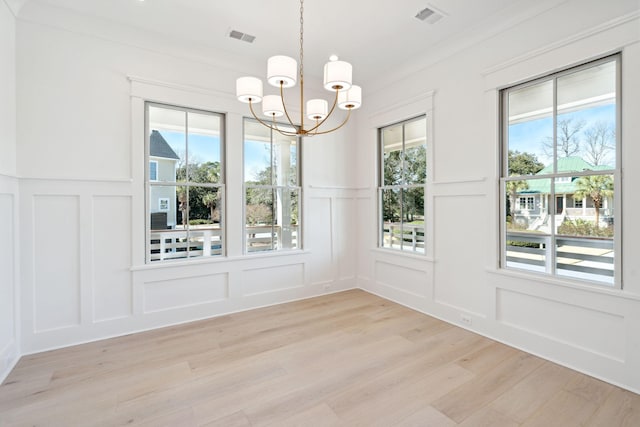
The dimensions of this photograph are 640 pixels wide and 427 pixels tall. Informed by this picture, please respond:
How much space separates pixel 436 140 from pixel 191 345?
3.39 metres

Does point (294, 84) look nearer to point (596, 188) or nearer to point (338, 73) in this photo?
point (338, 73)

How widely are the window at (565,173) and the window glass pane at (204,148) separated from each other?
10.3 ft

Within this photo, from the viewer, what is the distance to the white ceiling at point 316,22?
2.75m

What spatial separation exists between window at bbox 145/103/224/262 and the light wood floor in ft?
3.16

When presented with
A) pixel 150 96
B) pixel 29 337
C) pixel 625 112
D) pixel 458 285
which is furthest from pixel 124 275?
pixel 625 112

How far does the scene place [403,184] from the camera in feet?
13.4

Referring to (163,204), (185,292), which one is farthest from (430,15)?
(185,292)

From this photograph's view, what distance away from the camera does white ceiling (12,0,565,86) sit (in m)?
2.75

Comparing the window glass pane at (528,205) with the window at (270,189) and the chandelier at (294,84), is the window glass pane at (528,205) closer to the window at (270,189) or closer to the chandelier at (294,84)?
the chandelier at (294,84)

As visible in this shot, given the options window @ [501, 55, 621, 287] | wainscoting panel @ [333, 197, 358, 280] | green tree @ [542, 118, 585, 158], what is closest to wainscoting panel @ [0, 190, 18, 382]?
wainscoting panel @ [333, 197, 358, 280]

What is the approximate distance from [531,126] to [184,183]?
3.57m

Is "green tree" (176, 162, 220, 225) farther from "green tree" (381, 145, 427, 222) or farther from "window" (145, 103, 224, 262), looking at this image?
"green tree" (381, 145, 427, 222)

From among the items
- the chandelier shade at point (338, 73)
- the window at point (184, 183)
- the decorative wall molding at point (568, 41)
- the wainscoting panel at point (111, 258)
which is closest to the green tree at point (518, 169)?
the decorative wall molding at point (568, 41)

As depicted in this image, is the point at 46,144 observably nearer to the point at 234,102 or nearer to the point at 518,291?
the point at 234,102
